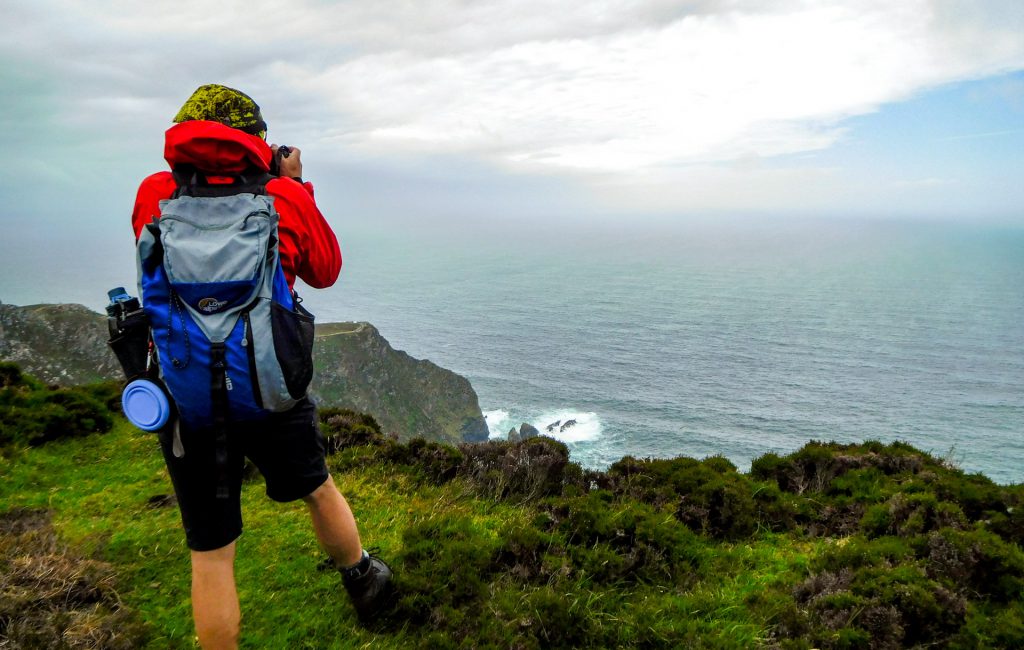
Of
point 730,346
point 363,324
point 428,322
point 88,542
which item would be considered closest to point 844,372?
point 730,346

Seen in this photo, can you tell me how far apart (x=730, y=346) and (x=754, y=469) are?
342 ft

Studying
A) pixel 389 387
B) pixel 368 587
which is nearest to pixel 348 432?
pixel 368 587

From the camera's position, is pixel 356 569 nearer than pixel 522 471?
Yes

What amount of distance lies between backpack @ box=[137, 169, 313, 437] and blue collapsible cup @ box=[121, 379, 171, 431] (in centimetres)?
6

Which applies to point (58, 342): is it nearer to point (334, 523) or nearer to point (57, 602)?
point (57, 602)

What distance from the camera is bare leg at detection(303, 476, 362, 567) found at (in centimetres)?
338

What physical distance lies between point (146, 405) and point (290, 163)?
58.4 inches

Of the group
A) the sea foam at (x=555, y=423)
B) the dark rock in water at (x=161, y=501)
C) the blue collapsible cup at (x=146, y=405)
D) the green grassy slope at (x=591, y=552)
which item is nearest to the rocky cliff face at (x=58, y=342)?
the sea foam at (x=555, y=423)

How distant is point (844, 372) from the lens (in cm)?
8762

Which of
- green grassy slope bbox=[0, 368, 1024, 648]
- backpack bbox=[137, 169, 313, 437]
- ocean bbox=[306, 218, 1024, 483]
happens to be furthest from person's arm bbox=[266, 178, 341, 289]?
ocean bbox=[306, 218, 1024, 483]

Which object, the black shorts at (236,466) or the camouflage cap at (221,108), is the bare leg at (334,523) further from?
the camouflage cap at (221,108)

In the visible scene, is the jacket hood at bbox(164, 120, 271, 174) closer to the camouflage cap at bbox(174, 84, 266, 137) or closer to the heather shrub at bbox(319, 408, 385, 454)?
the camouflage cap at bbox(174, 84, 266, 137)

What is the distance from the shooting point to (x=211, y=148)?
285cm

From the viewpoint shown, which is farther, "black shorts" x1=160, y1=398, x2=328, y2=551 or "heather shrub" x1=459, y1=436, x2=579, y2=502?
"heather shrub" x1=459, y1=436, x2=579, y2=502
